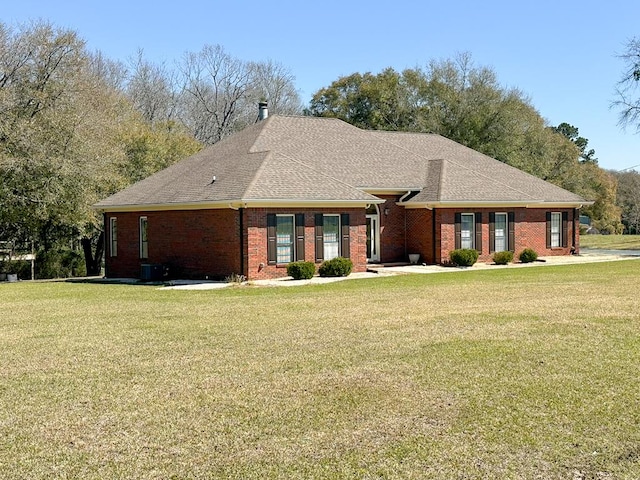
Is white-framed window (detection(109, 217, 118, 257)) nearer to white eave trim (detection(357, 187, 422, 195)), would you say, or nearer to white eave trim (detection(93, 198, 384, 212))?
white eave trim (detection(93, 198, 384, 212))

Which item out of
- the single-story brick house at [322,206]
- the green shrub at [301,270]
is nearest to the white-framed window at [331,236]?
the single-story brick house at [322,206]

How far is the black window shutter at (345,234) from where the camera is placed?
24.5 meters

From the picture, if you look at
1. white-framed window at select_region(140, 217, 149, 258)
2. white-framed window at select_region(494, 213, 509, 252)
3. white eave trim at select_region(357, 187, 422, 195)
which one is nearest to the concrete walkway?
white-framed window at select_region(494, 213, 509, 252)

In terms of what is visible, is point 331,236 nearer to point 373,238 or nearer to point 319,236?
point 319,236

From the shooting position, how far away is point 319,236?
78.7 ft

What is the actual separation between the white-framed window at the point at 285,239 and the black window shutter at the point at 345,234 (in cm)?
192

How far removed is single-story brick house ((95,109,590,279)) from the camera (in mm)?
23234

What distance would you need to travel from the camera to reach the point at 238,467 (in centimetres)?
582

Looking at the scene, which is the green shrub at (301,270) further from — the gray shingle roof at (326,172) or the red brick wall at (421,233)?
the red brick wall at (421,233)

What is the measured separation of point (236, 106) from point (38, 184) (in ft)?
99.3

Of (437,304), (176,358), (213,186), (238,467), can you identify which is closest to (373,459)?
(238,467)

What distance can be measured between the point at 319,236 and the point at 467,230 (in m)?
7.12

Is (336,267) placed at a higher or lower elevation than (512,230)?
lower

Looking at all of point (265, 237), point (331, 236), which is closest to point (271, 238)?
point (265, 237)
